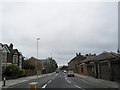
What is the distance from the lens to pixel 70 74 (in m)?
43.6

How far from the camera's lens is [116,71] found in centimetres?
2122

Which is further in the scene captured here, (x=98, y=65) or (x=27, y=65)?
(x=27, y=65)

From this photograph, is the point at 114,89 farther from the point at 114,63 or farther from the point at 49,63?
the point at 49,63

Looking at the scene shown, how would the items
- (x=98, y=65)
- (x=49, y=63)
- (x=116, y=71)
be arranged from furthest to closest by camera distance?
(x=49, y=63) → (x=98, y=65) → (x=116, y=71)

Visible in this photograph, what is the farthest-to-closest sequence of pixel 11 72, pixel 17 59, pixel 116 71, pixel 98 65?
pixel 17 59, pixel 11 72, pixel 98 65, pixel 116 71

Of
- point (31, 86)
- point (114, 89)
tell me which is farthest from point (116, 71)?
point (31, 86)

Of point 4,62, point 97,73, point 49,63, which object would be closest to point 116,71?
point 97,73

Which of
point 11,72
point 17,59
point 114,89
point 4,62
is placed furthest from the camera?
point 17,59

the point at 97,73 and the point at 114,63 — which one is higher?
the point at 114,63

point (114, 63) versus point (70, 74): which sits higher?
point (114, 63)

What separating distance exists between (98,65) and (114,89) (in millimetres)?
14352

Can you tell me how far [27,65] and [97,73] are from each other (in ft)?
151

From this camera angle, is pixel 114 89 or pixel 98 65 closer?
pixel 114 89

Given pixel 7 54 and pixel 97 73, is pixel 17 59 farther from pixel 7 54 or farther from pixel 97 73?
pixel 97 73
